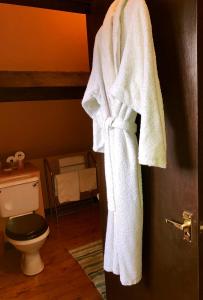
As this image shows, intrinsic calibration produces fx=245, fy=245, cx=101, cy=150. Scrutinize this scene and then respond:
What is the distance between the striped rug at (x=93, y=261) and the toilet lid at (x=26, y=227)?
1.62 feet

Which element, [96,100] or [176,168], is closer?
[176,168]

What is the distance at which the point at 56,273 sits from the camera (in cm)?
217

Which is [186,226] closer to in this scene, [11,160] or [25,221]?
[25,221]

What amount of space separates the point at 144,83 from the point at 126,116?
0.21m

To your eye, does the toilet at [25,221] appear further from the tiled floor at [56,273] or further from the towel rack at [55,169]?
the towel rack at [55,169]

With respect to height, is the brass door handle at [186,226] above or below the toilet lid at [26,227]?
above

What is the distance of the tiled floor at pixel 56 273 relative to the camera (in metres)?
1.93

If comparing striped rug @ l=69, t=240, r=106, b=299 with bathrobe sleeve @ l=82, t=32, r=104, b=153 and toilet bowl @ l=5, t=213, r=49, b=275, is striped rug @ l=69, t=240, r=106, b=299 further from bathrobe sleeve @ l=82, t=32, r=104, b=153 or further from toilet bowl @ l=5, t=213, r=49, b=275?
bathrobe sleeve @ l=82, t=32, r=104, b=153

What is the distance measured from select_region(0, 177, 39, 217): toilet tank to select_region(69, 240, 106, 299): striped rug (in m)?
0.63

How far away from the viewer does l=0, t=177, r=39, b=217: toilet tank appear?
2.31m

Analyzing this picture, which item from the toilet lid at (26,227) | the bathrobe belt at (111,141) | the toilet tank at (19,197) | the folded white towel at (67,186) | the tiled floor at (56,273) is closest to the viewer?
the bathrobe belt at (111,141)

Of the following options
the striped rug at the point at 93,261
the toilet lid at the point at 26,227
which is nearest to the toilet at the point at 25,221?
the toilet lid at the point at 26,227

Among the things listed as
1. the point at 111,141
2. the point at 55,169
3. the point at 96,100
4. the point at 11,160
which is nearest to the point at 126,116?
the point at 111,141

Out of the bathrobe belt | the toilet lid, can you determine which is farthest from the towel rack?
the bathrobe belt
